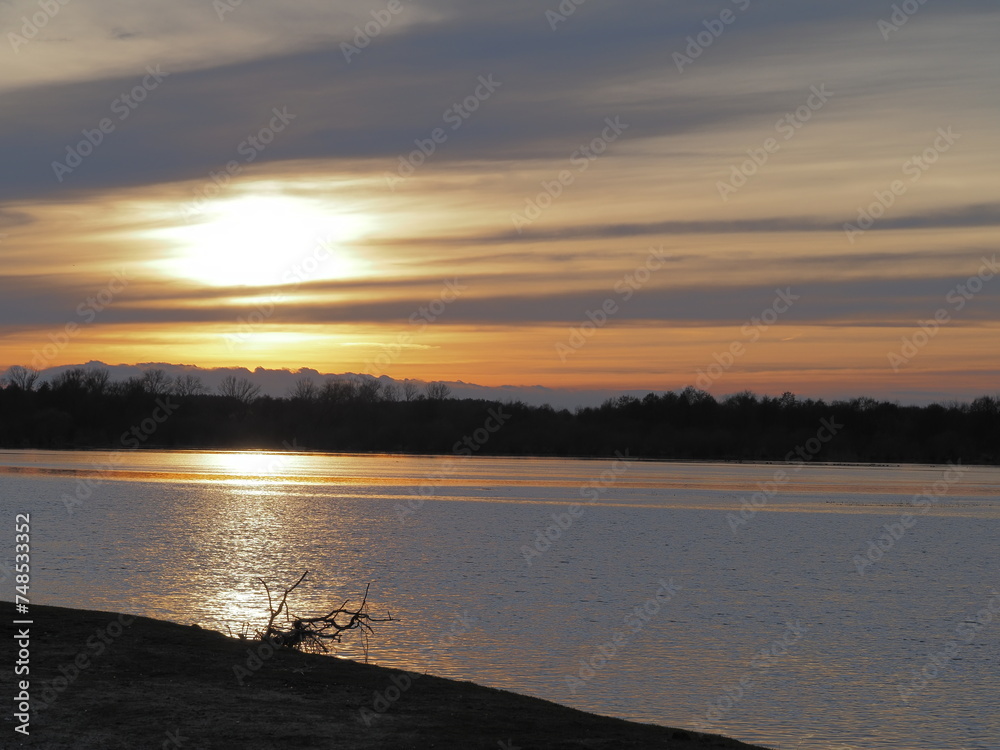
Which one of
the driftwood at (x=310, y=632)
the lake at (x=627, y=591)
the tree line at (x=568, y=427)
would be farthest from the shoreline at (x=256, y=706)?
the tree line at (x=568, y=427)

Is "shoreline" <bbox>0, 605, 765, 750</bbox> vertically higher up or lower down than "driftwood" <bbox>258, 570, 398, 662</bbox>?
higher up

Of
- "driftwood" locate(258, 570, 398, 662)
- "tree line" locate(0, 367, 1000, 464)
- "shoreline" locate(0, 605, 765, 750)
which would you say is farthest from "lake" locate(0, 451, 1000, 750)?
"tree line" locate(0, 367, 1000, 464)

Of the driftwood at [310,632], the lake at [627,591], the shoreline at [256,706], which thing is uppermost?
the shoreline at [256,706]

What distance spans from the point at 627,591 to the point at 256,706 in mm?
15915

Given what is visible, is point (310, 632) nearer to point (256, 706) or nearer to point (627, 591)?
point (256, 706)

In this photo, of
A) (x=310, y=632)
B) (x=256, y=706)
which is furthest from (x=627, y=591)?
(x=256, y=706)

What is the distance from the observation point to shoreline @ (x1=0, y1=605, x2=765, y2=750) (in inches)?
412

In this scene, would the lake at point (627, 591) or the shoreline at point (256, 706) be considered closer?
the shoreline at point (256, 706)

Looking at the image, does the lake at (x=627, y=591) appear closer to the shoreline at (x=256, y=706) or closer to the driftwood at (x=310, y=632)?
the driftwood at (x=310, y=632)

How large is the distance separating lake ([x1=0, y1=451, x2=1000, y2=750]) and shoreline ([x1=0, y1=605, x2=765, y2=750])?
105 inches

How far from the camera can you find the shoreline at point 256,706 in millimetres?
10469

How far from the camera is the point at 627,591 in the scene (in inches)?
1038

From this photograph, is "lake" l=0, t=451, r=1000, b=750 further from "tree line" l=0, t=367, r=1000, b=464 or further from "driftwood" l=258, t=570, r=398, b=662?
"tree line" l=0, t=367, r=1000, b=464

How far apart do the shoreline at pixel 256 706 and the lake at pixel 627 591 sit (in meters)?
2.66
